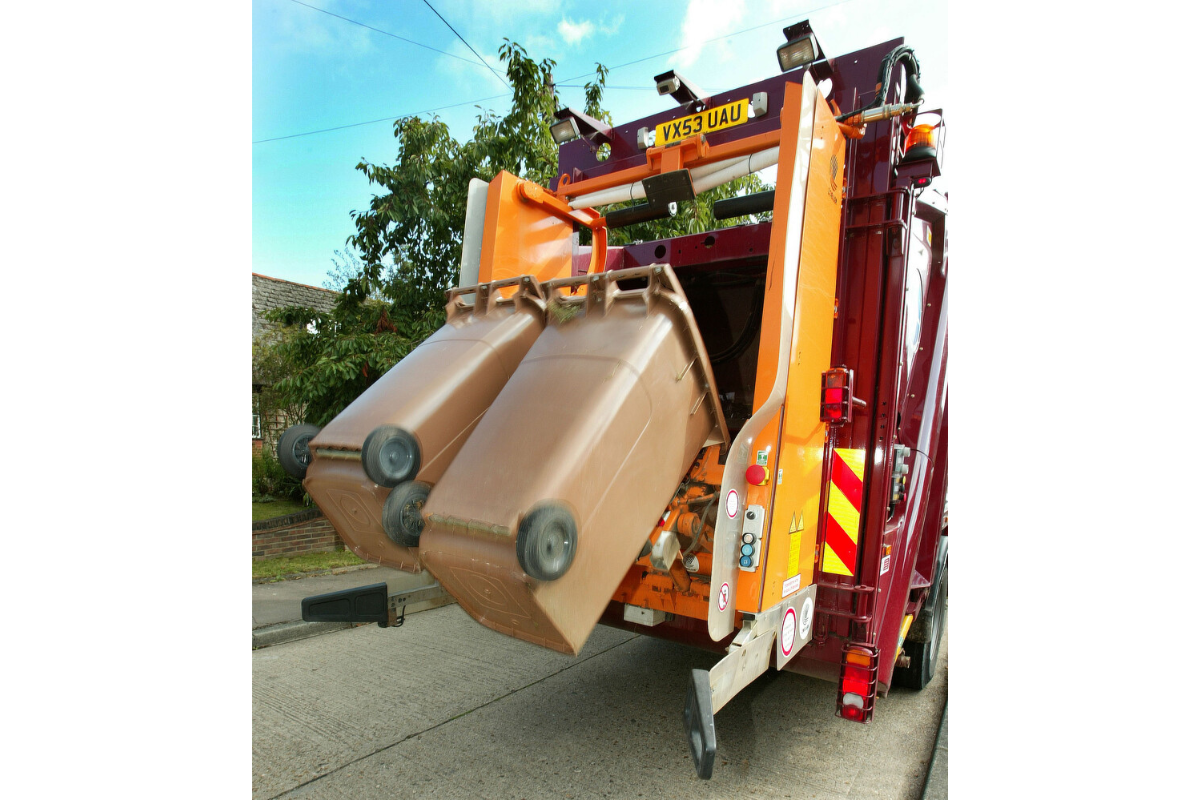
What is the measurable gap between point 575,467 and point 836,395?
1168 millimetres

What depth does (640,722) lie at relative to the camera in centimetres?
328

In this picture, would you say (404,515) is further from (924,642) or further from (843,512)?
(924,642)

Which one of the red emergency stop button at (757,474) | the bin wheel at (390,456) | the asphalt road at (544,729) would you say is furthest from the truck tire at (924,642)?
the bin wheel at (390,456)

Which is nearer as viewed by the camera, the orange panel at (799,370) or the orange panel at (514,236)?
the orange panel at (799,370)

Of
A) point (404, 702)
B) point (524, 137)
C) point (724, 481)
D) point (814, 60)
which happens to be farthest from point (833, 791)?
point (524, 137)

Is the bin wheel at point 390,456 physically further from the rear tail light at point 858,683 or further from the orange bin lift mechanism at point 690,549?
the rear tail light at point 858,683

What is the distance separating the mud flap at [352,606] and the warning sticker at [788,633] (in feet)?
5.35

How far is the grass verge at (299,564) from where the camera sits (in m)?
6.15

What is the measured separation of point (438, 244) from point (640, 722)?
489 centimetres

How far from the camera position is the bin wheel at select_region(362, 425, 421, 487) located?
228cm

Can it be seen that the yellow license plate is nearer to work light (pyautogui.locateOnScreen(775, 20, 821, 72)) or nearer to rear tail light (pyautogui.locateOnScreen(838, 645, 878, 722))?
work light (pyautogui.locateOnScreen(775, 20, 821, 72))

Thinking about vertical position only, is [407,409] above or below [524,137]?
below

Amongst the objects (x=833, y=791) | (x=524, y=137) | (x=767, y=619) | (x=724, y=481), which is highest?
(x=524, y=137)
